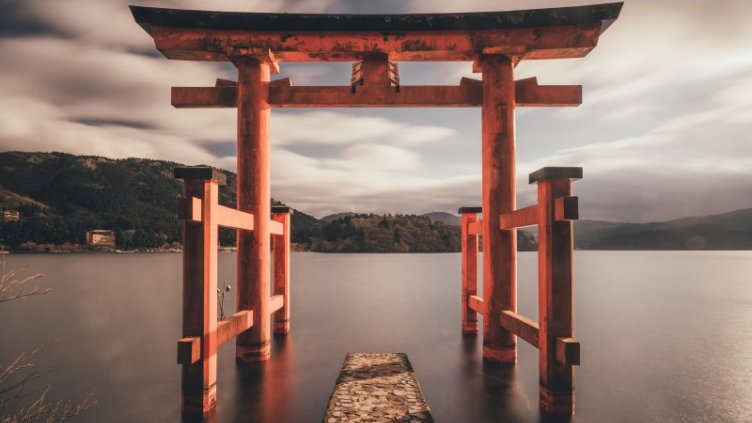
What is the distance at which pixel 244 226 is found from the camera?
21.7ft

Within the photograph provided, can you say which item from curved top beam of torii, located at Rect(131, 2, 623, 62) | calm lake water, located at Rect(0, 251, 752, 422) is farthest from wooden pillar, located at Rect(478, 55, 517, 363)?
calm lake water, located at Rect(0, 251, 752, 422)

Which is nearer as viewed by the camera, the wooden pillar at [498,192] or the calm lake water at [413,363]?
the calm lake water at [413,363]

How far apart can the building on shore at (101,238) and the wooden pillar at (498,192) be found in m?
146

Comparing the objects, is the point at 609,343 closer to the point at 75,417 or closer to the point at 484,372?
the point at 484,372

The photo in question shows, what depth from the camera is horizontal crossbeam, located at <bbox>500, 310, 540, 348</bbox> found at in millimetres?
5523

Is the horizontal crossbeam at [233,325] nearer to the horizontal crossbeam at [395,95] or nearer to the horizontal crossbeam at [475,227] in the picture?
the horizontal crossbeam at [395,95]

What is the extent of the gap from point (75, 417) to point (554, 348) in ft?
23.1

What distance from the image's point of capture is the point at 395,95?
7.41 m

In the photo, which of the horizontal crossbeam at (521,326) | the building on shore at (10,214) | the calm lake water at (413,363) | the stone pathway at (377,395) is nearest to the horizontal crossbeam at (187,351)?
the calm lake water at (413,363)

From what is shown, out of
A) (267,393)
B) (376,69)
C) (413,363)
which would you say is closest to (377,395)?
(267,393)

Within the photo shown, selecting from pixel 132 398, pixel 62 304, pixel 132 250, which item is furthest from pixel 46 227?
pixel 132 398

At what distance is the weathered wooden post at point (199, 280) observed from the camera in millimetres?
4973

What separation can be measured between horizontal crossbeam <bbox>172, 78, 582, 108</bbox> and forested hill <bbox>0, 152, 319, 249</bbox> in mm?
119130

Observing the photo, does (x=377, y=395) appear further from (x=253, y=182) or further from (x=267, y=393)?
(x=253, y=182)
